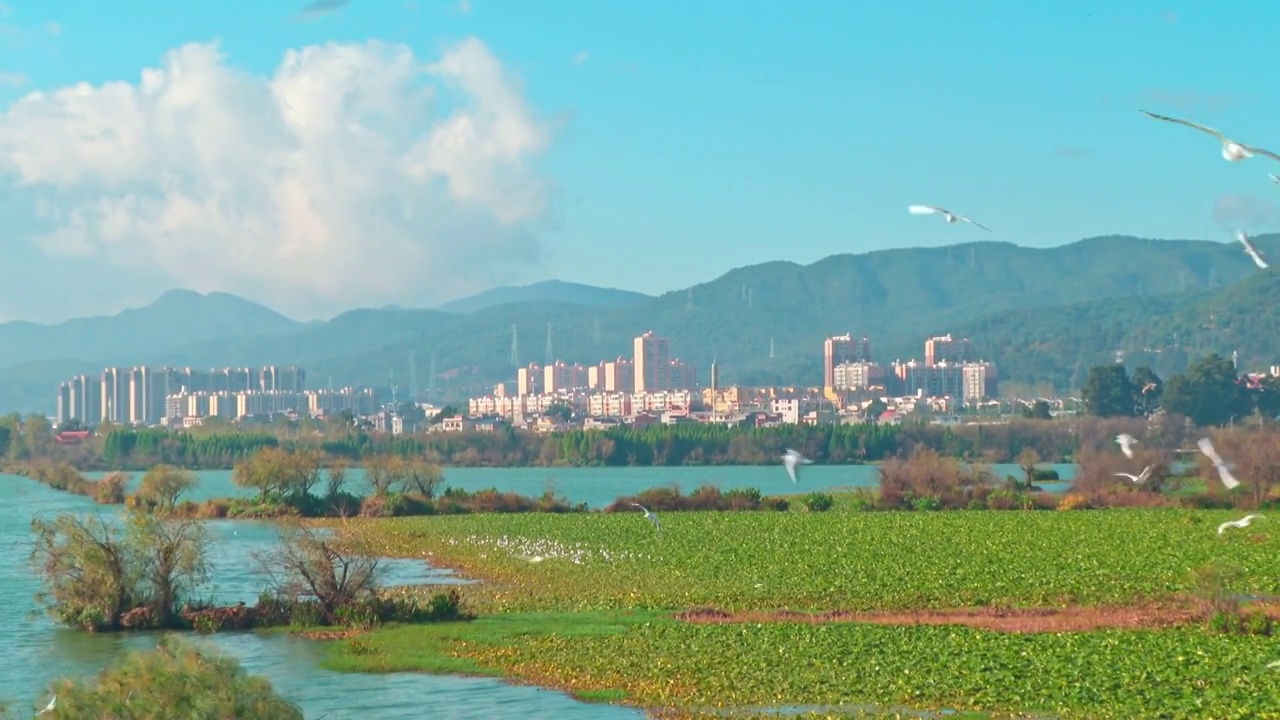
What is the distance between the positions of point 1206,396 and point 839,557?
11133cm

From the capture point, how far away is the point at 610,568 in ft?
152

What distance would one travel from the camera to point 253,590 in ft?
143

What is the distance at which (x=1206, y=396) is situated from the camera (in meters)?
148

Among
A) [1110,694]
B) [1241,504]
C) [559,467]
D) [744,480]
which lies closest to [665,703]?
[1110,694]

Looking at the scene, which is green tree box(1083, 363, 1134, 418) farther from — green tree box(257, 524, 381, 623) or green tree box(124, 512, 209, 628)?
green tree box(124, 512, 209, 628)

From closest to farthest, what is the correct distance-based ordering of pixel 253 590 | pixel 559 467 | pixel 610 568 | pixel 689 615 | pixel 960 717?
1. pixel 960 717
2. pixel 689 615
3. pixel 253 590
4. pixel 610 568
5. pixel 559 467

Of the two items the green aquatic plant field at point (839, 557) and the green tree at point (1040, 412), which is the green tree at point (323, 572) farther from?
the green tree at point (1040, 412)

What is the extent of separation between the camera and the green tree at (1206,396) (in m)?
148

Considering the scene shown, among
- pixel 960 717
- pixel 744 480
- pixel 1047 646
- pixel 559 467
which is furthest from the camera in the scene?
pixel 559 467

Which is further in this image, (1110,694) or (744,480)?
(744,480)

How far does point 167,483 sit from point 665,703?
6287 cm

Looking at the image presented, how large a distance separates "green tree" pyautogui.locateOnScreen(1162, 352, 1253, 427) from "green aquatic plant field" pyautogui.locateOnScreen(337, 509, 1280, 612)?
84340mm

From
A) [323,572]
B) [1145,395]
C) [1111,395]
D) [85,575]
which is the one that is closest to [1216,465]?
[323,572]

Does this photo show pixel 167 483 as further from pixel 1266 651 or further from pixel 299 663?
pixel 1266 651
